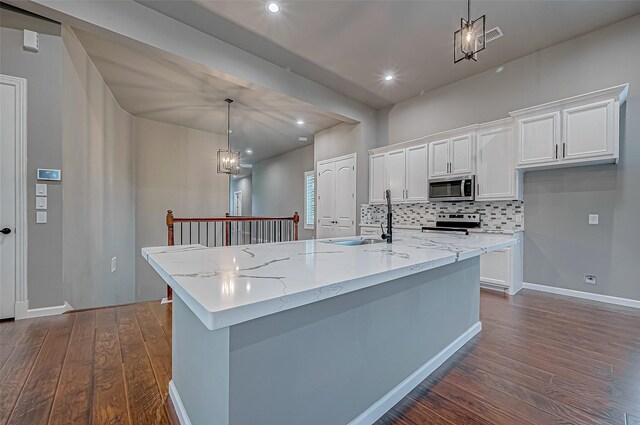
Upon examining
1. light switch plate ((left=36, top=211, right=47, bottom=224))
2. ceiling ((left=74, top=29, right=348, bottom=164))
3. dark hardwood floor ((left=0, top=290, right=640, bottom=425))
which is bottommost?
dark hardwood floor ((left=0, top=290, right=640, bottom=425))

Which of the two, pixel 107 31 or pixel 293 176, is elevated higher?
pixel 107 31

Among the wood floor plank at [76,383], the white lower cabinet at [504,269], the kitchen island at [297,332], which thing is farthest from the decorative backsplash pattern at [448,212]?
the wood floor plank at [76,383]

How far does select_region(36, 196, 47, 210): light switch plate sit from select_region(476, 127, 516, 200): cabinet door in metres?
5.10

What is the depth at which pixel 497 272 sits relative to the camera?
369 cm

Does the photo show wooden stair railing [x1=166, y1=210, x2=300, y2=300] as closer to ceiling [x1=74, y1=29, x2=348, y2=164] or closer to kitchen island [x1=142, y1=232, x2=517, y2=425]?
ceiling [x1=74, y1=29, x2=348, y2=164]

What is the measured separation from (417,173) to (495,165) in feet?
3.88

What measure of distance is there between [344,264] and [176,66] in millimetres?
3791

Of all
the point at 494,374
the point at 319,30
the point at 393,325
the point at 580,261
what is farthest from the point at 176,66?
the point at 580,261

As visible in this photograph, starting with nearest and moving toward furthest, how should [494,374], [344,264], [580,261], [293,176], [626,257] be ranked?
[344,264]
[494,374]
[626,257]
[580,261]
[293,176]

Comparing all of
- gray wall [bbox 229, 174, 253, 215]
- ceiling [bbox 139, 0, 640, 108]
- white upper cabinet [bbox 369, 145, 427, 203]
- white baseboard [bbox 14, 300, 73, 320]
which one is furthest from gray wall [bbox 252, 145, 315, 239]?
white baseboard [bbox 14, 300, 73, 320]

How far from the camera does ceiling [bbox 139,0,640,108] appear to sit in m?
2.88

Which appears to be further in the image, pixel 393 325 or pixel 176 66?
pixel 176 66

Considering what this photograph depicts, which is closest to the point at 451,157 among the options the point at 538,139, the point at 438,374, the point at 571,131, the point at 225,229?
the point at 538,139

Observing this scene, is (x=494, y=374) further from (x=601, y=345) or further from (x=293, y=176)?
(x=293, y=176)
